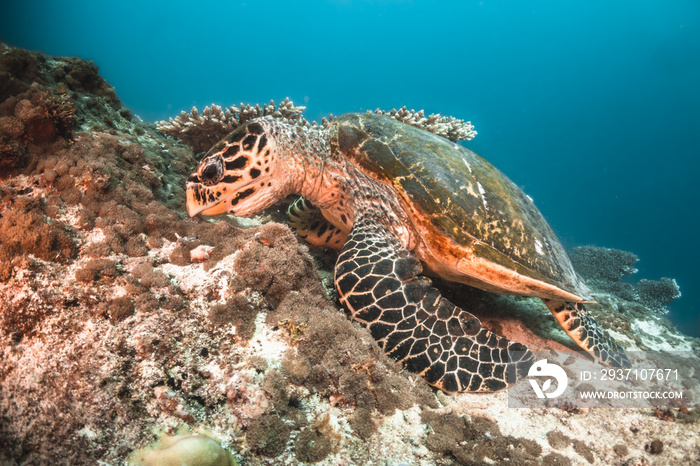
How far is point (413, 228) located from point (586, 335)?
2514 mm

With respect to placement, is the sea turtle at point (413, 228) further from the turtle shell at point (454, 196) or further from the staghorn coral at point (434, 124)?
the staghorn coral at point (434, 124)

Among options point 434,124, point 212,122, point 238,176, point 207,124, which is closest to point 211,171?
point 238,176

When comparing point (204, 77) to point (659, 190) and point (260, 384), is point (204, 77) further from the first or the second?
point (659, 190)

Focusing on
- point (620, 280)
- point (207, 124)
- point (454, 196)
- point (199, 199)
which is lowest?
point (199, 199)

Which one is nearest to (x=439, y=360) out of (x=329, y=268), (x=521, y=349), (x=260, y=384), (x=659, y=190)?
(x=521, y=349)

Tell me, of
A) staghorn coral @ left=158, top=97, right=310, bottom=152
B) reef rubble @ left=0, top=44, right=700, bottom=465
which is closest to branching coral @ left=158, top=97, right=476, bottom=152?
staghorn coral @ left=158, top=97, right=310, bottom=152

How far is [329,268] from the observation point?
3.88 meters

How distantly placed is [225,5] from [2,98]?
123 m

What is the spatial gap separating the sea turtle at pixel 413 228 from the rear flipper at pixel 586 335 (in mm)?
14

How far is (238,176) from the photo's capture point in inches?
123

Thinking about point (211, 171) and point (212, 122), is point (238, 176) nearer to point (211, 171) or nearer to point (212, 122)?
point (211, 171)

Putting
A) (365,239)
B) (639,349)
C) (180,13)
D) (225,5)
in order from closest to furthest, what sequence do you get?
(365,239)
(639,349)
(180,13)
(225,5)

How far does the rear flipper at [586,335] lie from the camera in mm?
3584

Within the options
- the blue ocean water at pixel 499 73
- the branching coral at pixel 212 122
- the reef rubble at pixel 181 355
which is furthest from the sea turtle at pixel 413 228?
the blue ocean water at pixel 499 73
